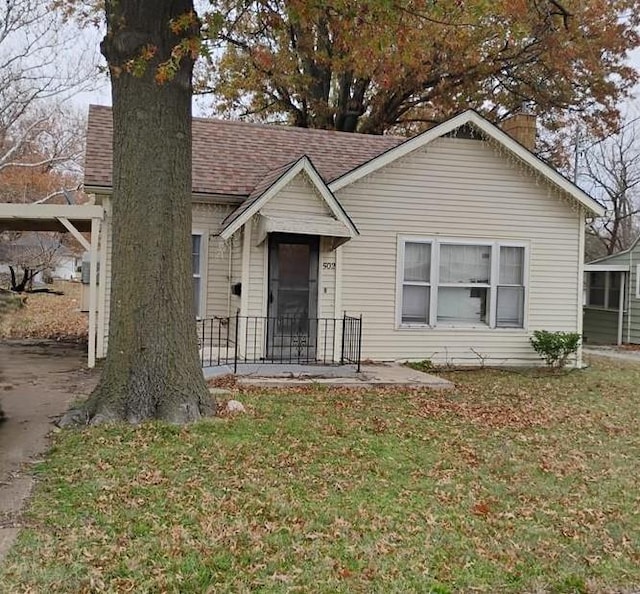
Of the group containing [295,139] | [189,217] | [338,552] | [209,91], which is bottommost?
[338,552]

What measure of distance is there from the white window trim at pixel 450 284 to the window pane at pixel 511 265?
80mm

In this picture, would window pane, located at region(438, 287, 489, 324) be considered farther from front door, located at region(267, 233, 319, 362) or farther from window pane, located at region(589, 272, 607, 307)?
window pane, located at region(589, 272, 607, 307)

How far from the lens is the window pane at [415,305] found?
11914 millimetres

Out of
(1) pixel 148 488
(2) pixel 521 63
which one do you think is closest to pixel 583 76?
(2) pixel 521 63

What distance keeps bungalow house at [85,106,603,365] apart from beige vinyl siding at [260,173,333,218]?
20.4 inches

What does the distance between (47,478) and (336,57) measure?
1955 cm

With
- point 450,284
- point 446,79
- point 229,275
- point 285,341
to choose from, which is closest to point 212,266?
point 229,275

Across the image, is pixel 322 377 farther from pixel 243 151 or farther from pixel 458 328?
pixel 243 151

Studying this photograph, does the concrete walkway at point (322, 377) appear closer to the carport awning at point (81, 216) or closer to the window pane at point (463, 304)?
the window pane at point (463, 304)

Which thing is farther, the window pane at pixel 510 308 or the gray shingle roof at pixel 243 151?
the window pane at pixel 510 308

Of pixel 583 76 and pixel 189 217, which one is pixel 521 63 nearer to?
pixel 583 76

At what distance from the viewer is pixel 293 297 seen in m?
10.9

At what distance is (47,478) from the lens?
4879 millimetres

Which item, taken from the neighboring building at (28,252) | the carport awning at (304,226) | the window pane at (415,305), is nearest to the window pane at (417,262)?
the window pane at (415,305)
